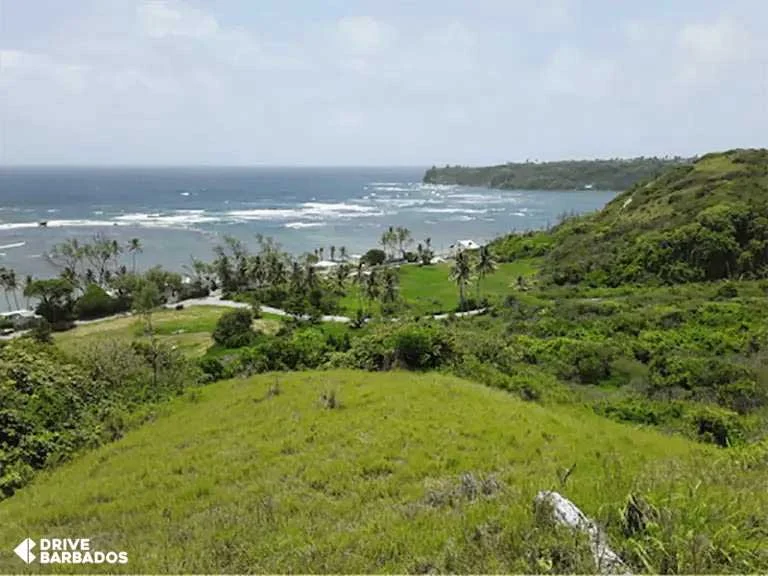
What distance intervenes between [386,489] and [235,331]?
145 feet

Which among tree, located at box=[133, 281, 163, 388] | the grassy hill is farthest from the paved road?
the grassy hill

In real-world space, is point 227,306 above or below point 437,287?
below

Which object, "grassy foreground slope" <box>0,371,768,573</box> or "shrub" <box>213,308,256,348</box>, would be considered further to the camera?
"shrub" <box>213,308,256,348</box>

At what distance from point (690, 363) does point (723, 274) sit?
3593 centimetres

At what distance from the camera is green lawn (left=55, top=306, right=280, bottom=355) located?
52.4m

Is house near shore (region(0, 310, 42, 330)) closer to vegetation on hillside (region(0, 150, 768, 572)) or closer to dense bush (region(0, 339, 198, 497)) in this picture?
vegetation on hillside (region(0, 150, 768, 572))

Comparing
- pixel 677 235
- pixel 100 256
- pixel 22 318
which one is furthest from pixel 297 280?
pixel 677 235

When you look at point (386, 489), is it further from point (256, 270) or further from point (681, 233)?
point (256, 270)

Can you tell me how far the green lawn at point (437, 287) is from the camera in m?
62.4

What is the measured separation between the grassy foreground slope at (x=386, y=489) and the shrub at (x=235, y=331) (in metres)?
31.0

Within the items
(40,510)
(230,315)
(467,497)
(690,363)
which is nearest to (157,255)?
(230,315)

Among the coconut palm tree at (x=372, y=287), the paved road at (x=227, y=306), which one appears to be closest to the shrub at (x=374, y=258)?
the paved road at (x=227, y=306)

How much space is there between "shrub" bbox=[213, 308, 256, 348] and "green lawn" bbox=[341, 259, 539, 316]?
A: 12.1 meters

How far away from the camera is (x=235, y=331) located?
5212 centimetres
